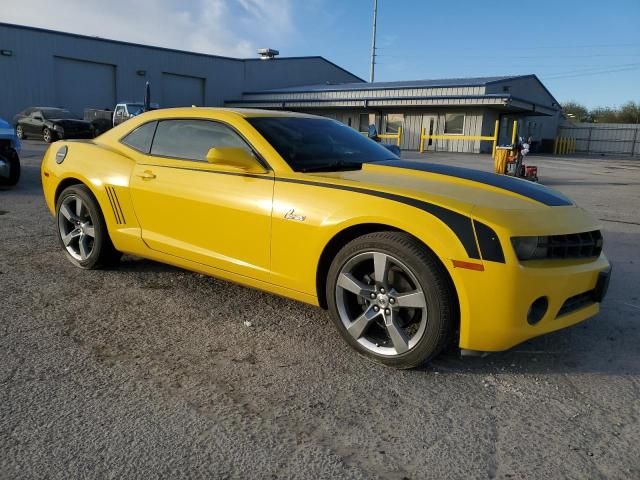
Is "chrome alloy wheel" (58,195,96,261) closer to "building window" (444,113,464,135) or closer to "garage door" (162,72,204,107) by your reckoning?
"building window" (444,113,464,135)

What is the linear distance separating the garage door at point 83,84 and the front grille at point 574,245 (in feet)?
110

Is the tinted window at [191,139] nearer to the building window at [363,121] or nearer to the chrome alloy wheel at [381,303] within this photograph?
the chrome alloy wheel at [381,303]

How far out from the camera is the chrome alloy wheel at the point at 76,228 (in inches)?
177

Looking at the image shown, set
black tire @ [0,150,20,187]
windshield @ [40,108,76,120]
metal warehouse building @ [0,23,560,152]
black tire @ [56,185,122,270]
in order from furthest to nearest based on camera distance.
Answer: metal warehouse building @ [0,23,560,152], windshield @ [40,108,76,120], black tire @ [0,150,20,187], black tire @ [56,185,122,270]

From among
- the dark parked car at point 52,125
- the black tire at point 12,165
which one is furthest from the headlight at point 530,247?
the dark parked car at point 52,125

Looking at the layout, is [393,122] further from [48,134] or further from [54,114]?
[48,134]

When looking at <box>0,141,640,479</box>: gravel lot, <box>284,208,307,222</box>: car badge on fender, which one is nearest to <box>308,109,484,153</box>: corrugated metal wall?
<box>0,141,640,479</box>: gravel lot

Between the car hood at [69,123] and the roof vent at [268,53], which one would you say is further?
the roof vent at [268,53]

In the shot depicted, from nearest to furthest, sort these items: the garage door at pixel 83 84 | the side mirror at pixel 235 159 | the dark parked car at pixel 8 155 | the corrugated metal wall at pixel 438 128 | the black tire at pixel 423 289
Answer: the black tire at pixel 423 289 < the side mirror at pixel 235 159 < the dark parked car at pixel 8 155 < the corrugated metal wall at pixel 438 128 < the garage door at pixel 83 84

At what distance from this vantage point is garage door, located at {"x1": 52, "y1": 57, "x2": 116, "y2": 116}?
31.4 metres

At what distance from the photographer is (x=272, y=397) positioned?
258 centimetres

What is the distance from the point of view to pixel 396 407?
252 centimetres

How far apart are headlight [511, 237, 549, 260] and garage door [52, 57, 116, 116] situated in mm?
33559

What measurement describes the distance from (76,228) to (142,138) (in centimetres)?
102
